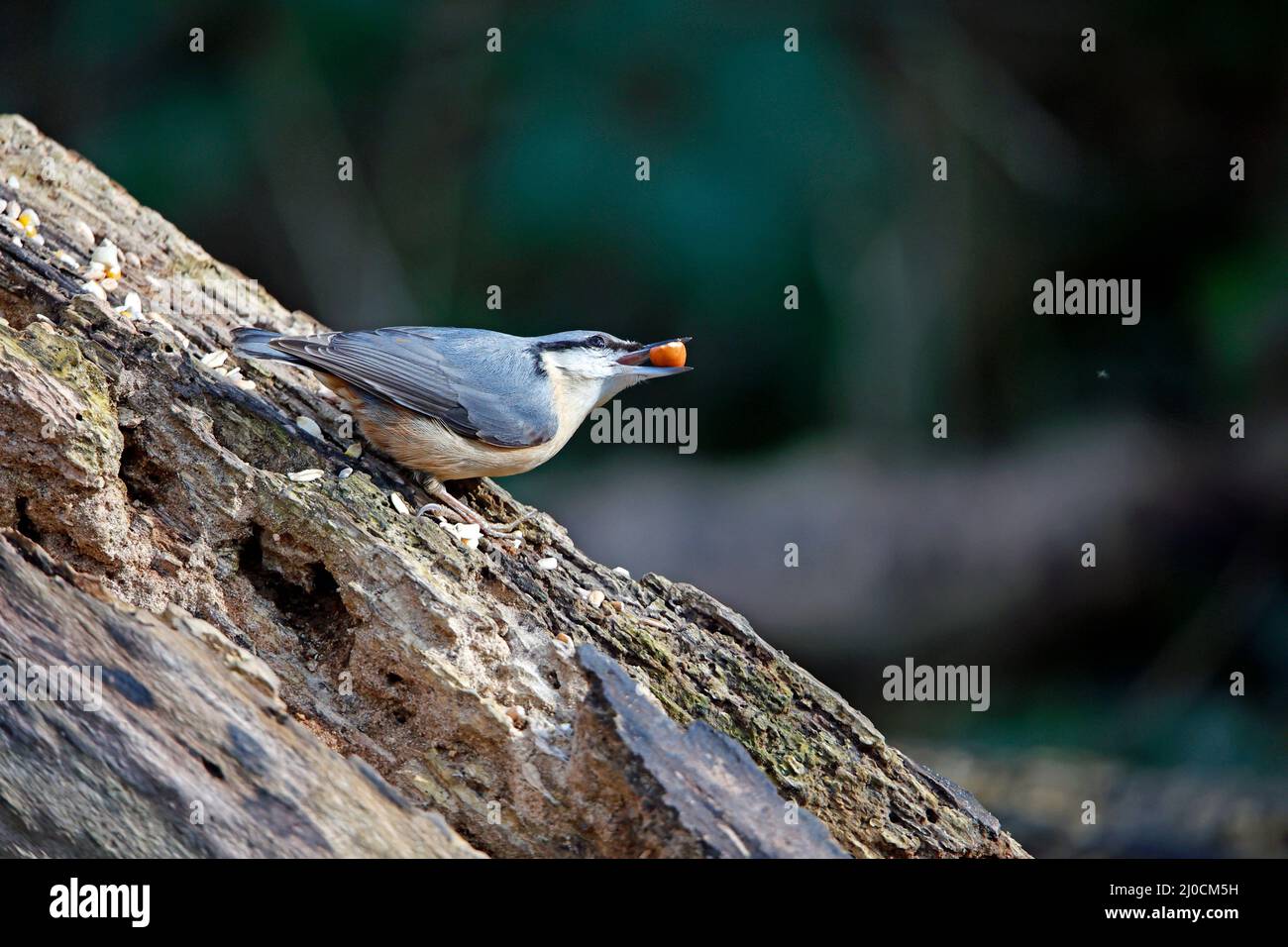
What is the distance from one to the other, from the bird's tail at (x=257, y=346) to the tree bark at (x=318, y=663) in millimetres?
95

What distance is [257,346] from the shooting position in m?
3.50

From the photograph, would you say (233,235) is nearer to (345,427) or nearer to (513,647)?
(345,427)

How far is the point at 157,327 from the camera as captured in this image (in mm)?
3459

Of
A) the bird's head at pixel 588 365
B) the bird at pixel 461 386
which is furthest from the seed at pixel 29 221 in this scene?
the bird's head at pixel 588 365

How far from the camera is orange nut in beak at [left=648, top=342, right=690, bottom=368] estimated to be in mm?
4094

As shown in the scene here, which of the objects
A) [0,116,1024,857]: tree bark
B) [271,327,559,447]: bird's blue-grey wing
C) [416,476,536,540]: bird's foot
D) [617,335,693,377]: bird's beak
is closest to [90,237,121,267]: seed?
[0,116,1024,857]: tree bark

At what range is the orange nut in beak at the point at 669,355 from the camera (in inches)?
161

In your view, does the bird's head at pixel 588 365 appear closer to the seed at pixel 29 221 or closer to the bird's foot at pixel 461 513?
the bird's foot at pixel 461 513

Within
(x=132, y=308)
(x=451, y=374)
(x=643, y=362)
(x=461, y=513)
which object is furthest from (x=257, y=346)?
(x=643, y=362)

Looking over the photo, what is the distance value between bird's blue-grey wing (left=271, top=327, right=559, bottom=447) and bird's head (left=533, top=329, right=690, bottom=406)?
0.31ft

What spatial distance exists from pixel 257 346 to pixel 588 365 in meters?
1.02

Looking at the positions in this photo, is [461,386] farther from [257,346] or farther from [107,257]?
[107,257]

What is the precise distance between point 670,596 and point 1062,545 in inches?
158
